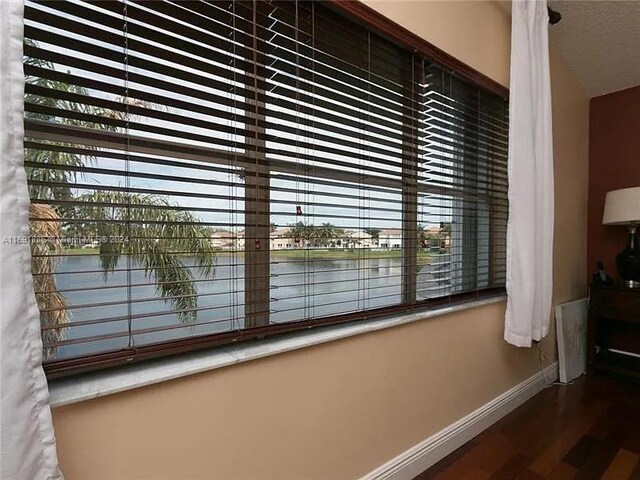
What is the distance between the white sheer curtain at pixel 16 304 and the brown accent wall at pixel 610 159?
12.8ft

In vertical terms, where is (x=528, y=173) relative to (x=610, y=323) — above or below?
above

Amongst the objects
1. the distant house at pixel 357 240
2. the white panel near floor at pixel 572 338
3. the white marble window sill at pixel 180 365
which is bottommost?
the white panel near floor at pixel 572 338

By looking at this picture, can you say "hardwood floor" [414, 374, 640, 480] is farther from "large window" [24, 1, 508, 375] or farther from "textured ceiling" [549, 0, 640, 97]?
"textured ceiling" [549, 0, 640, 97]

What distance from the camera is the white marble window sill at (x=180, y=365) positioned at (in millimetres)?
868

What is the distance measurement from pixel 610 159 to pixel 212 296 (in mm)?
3588

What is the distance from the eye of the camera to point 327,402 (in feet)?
4.42

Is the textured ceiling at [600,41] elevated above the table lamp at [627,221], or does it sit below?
above

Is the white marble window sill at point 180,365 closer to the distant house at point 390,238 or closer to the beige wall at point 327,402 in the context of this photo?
the beige wall at point 327,402

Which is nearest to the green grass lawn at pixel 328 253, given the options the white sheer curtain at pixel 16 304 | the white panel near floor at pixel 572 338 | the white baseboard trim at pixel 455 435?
the white sheer curtain at pixel 16 304

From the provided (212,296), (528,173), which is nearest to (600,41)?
(528,173)

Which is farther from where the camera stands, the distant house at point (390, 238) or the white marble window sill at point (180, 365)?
the distant house at point (390, 238)

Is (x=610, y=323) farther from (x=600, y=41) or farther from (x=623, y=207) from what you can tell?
(x=600, y=41)

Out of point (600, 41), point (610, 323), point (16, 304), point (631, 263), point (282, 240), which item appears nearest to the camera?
point (16, 304)

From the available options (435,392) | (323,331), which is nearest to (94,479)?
(323,331)
